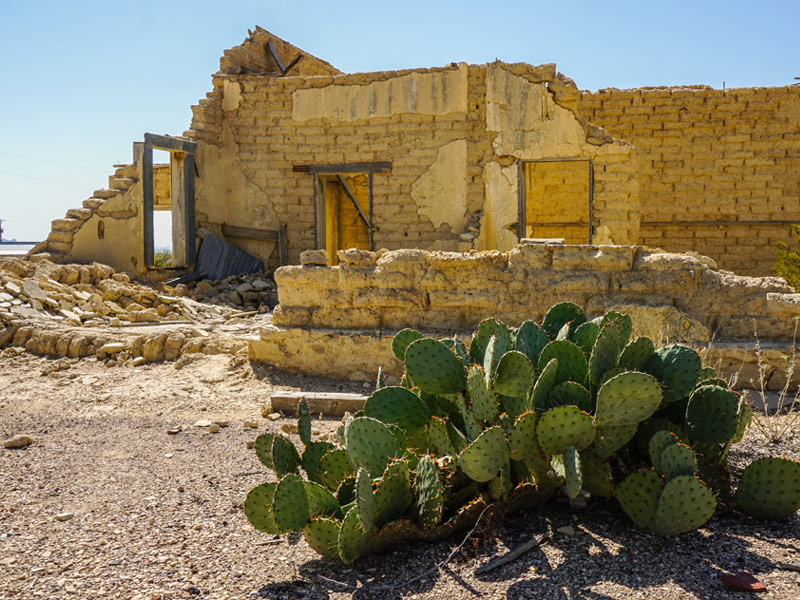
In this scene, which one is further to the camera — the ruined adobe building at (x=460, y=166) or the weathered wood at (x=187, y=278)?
the weathered wood at (x=187, y=278)

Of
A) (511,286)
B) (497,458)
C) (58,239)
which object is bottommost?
(497,458)

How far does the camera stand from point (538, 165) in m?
11.2

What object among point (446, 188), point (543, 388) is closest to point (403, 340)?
point (543, 388)

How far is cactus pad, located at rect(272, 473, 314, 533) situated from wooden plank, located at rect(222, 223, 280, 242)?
28.9ft

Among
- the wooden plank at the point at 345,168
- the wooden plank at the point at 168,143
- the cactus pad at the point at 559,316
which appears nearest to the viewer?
the cactus pad at the point at 559,316

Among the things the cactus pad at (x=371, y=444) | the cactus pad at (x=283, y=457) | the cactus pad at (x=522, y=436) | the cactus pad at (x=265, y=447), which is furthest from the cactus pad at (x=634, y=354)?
the cactus pad at (x=265, y=447)

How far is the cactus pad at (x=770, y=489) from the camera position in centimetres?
236

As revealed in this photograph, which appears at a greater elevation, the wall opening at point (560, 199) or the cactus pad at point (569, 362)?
the wall opening at point (560, 199)

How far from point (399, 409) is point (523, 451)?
1.96ft

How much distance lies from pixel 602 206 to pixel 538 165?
2476 mm

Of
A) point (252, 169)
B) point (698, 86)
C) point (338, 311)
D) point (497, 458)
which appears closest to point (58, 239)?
point (252, 169)

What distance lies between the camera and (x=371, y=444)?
95.6 inches

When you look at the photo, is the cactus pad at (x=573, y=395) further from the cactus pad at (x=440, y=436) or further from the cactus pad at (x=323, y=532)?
the cactus pad at (x=323, y=532)

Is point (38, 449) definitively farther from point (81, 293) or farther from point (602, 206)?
point (602, 206)
